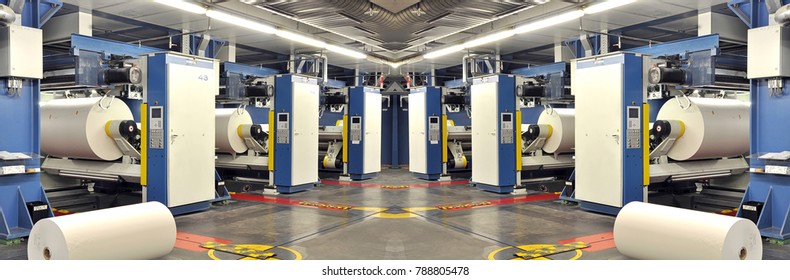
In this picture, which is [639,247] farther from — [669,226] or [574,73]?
[574,73]

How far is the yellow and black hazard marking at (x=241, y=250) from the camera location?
215 inches

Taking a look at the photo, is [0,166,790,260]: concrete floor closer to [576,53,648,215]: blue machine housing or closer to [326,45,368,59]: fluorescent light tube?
[576,53,648,215]: blue machine housing

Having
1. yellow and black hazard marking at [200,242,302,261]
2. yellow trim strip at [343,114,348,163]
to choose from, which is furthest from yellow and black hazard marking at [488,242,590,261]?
yellow trim strip at [343,114,348,163]

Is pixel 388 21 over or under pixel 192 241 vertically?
over

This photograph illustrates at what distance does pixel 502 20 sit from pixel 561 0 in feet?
7.64

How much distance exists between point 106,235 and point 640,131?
289 inches

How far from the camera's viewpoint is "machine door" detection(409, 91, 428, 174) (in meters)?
14.1

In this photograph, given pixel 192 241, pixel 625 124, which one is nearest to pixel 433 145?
pixel 625 124

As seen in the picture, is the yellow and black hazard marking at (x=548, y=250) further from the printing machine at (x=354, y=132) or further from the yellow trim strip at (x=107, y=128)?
the printing machine at (x=354, y=132)

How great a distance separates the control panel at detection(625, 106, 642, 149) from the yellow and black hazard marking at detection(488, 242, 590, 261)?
8.34ft

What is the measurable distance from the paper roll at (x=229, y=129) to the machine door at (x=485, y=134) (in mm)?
5367

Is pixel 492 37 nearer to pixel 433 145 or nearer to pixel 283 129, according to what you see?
pixel 433 145

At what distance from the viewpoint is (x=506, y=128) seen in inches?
435

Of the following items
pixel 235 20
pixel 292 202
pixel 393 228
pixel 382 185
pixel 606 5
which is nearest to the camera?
pixel 393 228
